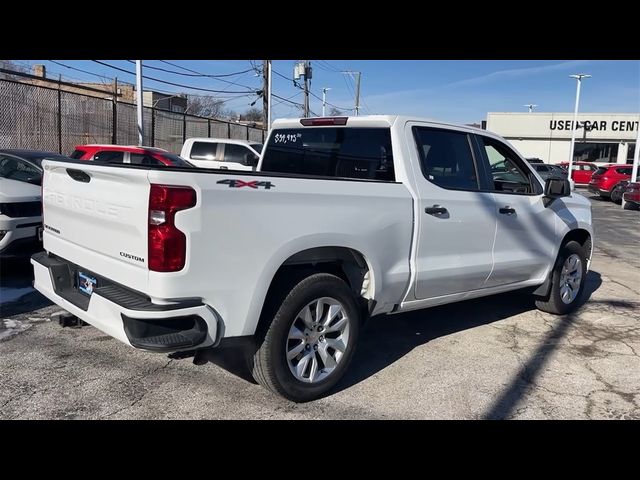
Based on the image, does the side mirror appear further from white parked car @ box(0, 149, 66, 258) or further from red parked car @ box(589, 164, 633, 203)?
red parked car @ box(589, 164, 633, 203)

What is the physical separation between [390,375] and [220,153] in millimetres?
12540

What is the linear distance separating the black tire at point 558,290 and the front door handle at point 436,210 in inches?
84.9

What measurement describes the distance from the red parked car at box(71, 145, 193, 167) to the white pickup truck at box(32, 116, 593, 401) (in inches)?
286

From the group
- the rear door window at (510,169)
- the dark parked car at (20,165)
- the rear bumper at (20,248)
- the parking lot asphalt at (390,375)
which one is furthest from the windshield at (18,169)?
the rear door window at (510,169)

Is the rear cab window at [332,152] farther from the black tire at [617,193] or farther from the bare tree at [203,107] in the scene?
the bare tree at [203,107]

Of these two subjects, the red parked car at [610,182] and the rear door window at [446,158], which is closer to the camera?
the rear door window at [446,158]

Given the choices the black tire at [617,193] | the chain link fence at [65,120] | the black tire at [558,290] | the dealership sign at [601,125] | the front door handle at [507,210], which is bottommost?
the black tire at [558,290]

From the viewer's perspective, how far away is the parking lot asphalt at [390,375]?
11.6ft

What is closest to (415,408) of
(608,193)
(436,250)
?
(436,250)

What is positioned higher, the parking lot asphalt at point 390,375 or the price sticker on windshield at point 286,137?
the price sticker on windshield at point 286,137

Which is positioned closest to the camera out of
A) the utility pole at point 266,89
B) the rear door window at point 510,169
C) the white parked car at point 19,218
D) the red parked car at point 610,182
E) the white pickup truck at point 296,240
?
the white pickup truck at point 296,240

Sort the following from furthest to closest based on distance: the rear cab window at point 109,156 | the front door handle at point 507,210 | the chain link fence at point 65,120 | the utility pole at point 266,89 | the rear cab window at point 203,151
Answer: the utility pole at point 266,89 < the rear cab window at point 203,151 < the chain link fence at point 65,120 < the rear cab window at point 109,156 < the front door handle at point 507,210

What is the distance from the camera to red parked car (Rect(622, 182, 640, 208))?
1937 centimetres
